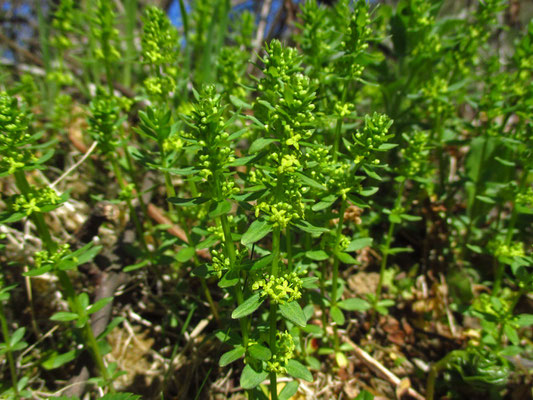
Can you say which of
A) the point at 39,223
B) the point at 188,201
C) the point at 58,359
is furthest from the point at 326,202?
the point at 58,359

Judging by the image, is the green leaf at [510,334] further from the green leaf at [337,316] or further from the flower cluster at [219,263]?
the flower cluster at [219,263]

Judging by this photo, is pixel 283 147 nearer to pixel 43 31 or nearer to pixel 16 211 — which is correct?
pixel 16 211

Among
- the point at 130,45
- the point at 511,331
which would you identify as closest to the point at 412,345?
the point at 511,331

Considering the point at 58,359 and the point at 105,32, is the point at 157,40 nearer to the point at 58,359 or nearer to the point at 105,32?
the point at 105,32

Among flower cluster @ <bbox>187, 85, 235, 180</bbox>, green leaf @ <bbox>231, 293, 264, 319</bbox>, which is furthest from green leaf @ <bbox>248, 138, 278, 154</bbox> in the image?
green leaf @ <bbox>231, 293, 264, 319</bbox>

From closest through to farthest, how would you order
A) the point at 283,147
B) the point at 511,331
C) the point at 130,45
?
the point at 283,147 < the point at 511,331 < the point at 130,45

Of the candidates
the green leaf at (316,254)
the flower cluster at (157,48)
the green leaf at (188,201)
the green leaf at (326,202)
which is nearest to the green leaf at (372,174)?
the green leaf at (326,202)

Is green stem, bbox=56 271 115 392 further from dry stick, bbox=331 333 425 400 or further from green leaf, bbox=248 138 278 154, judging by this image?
dry stick, bbox=331 333 425 400

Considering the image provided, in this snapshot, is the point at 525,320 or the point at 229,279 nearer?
the point at 229,279
